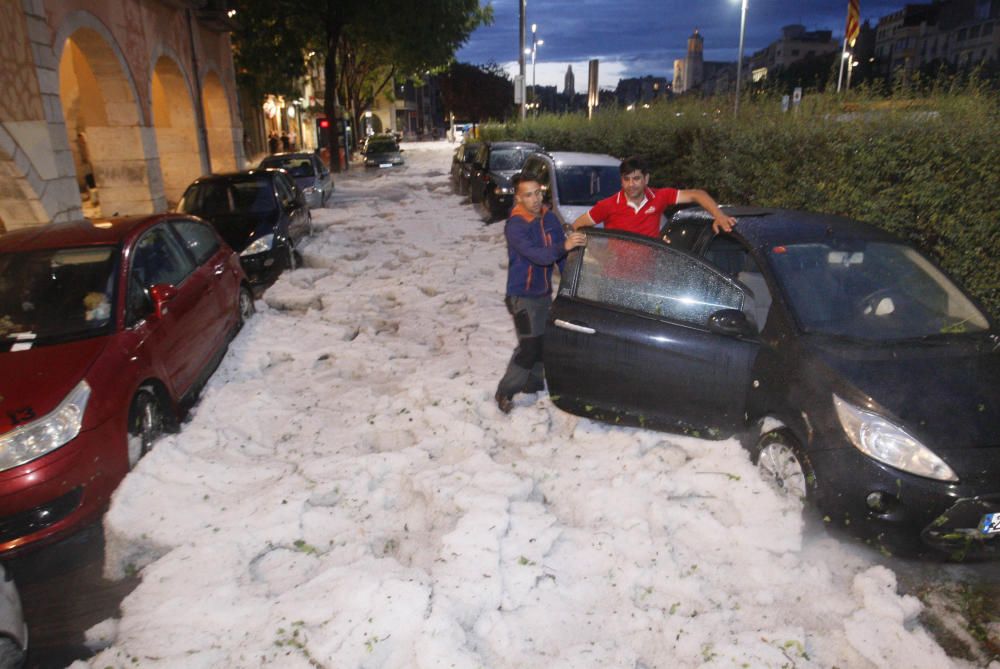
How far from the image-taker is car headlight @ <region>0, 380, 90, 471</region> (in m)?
3.42

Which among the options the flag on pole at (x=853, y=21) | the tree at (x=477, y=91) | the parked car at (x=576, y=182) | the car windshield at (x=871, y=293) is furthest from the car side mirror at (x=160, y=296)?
the tree at (x=477, y=91)

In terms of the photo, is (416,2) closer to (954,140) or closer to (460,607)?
(954,140)

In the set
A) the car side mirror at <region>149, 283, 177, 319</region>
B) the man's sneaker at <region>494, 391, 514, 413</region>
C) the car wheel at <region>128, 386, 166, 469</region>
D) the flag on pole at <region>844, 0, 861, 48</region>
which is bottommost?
the man's sneaker at <region>494, 391, 514, 413</region>

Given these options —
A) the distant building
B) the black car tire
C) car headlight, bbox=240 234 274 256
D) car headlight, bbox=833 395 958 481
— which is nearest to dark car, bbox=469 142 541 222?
car headlight, bbox=240 234 274 256

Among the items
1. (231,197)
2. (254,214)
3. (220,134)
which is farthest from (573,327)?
(220,134)

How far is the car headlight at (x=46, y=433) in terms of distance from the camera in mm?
3420

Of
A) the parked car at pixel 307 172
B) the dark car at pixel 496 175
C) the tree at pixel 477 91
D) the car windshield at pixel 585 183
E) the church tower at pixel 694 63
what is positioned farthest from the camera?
the church tower at pixel 694 63

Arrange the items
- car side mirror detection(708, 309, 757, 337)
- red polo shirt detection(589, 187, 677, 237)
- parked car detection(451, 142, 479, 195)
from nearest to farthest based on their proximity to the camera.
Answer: car side mirror detection(708, 309, 757, 337)
red polo shirt detection(589, 187, 677, 237)
parked car detection(451, 142, 479, 195)

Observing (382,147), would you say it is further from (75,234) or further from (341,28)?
(75,234)

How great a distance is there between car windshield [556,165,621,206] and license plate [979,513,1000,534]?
283 inches

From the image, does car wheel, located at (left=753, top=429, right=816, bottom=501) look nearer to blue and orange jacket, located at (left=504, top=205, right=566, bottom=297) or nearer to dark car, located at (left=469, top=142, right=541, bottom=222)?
blue and orange jacket, located at (left=504, top=205, right=566, bottom=297)

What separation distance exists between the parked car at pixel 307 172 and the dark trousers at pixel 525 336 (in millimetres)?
13418

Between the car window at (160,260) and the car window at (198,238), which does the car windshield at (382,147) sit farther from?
the car window at (160,260)

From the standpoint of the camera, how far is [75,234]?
500 centimetres
